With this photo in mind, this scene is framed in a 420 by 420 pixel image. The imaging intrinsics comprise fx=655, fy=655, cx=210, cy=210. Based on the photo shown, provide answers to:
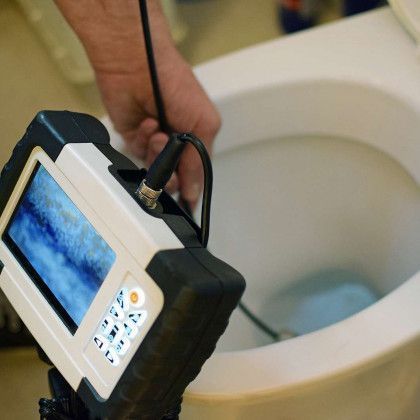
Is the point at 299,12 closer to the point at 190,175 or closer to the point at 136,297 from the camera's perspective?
the point at 190,175

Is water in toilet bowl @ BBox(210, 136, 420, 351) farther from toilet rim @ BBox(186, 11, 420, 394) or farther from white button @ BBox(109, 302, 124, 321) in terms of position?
white button @ BBox(109, 302, 124, 321)

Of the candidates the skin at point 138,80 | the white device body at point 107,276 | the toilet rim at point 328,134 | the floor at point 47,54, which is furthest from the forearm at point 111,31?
the floor at point 47,54

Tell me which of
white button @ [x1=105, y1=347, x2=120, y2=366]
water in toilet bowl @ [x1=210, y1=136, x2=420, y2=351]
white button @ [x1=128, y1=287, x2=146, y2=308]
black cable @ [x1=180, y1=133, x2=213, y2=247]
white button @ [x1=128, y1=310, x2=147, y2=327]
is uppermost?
black cable @ [x1=180, y1=133, x2=213, y2=247]

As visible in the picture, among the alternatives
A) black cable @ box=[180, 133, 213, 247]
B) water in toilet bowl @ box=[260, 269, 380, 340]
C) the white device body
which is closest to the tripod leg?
the white device body

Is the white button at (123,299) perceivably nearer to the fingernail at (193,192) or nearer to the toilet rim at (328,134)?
the toilet rim at (328,134)

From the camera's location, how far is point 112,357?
416 mm

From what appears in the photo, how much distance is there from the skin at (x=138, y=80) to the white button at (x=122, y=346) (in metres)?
0.28

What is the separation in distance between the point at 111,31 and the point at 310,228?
0.37 metres

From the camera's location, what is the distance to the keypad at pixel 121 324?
40 cm

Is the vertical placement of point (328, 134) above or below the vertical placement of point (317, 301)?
above

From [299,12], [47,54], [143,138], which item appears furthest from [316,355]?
[47,54]

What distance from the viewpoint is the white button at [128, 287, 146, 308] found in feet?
1.30

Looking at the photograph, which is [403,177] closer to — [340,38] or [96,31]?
[340,38]

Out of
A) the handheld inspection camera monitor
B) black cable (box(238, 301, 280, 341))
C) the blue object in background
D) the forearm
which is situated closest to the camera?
the handheld inspection camera monitor
